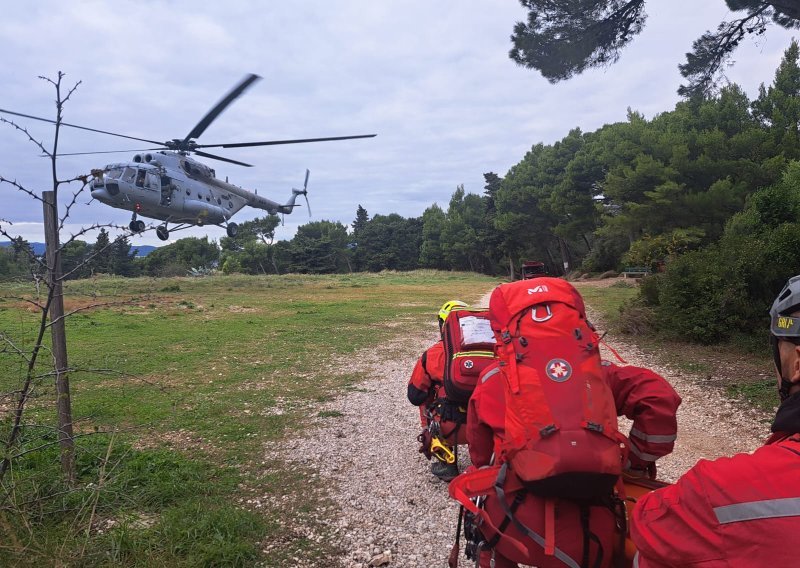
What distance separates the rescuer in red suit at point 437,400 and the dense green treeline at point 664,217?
2444 millimetres

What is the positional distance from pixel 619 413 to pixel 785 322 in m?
0.96

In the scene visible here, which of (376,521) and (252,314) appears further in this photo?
(252,314)

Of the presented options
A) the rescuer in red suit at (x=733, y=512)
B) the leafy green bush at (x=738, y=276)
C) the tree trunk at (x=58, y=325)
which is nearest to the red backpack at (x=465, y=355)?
the rescuer in red suit at (x=733, y=512)

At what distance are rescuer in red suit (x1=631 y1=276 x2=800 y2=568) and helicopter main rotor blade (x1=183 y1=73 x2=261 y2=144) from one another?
1348 centimetres

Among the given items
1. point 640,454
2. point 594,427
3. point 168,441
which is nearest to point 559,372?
point 594,427

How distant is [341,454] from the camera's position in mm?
5539

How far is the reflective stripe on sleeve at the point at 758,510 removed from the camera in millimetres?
1073

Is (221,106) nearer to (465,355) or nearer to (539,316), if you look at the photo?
(465,355)

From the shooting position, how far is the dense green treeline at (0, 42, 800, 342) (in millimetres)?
9953

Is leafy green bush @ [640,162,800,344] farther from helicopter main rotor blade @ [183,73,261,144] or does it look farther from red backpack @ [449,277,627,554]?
helicopter main rotor blade @ [183,73,261,144]

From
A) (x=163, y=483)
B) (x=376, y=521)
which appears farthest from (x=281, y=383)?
(x=376, y=521)

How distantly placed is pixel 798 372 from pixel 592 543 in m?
1.03

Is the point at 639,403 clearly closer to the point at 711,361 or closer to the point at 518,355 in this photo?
the point at 518,355

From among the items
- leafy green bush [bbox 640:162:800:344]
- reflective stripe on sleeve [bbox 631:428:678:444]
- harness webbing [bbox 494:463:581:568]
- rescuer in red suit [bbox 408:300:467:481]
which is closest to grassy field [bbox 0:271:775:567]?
leafy green bush [bbox 640:162:800:344]
